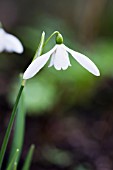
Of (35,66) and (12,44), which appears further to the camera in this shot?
(12,44)

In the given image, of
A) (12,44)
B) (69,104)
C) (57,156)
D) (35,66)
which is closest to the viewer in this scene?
(35,66)

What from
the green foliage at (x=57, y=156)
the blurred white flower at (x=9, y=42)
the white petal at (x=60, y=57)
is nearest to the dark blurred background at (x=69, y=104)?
the green foliage at (x=57, y=156)

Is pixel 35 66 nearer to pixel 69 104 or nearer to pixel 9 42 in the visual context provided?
pixel 9 42

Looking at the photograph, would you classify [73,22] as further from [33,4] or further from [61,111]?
[61,111]

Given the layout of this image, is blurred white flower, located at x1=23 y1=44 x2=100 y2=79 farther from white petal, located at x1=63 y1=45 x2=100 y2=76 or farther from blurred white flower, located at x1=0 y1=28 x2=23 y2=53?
blurred white flower, located at x1=0 y1=28 x2=23 y2=53

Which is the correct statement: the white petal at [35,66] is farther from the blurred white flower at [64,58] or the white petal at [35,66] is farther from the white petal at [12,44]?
the white petal at [12,44]

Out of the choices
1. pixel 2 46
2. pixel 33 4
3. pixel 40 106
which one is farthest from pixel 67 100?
pixel 33 4

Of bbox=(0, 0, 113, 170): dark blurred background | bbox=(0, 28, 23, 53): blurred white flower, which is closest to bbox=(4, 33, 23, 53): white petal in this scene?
bbox=(0, 28, 23, 53): blurred white flower

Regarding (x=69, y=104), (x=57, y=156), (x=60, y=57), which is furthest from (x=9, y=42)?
(x=69, y=104)

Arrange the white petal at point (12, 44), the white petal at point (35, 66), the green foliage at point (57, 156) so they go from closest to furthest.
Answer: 1. the white petal at point (35, 66)
2. the white petal at point (12, 44)
3. the green foliage at point (57, 156)
